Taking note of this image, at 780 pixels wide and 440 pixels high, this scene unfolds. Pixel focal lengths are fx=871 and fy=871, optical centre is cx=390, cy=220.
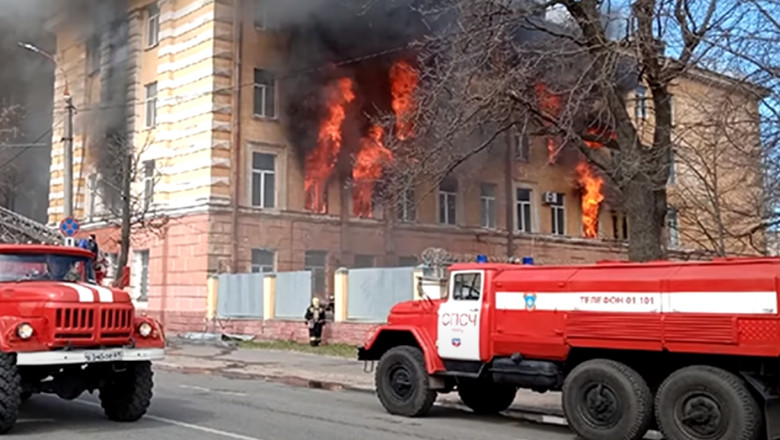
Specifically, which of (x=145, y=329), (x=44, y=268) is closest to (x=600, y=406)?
(x=145, y=329)

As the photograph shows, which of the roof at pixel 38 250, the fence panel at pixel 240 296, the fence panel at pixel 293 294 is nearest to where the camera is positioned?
the roof at pixel 38 250

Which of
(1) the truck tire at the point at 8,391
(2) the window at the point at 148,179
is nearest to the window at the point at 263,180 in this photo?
(2) the window at the point at 148,179

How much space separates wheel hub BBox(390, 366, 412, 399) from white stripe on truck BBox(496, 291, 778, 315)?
1603mm

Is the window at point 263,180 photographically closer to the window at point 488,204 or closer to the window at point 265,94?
the window at point 265,94

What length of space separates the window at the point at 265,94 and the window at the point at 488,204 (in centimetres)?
1072

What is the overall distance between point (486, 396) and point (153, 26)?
23439 mm

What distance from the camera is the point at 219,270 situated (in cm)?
2752

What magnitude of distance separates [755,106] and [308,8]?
58.7 feet

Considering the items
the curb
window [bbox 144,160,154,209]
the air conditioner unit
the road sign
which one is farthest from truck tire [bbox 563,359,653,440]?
the air conditioner unit

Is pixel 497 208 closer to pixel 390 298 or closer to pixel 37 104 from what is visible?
pixel 390 298

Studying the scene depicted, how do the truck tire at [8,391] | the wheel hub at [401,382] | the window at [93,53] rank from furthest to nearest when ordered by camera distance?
the window at [93,53]
the wheel hub at [401,382]
the truck tire at [8,391]

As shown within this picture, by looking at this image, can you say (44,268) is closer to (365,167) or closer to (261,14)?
(261,14)

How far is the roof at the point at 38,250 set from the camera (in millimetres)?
9906

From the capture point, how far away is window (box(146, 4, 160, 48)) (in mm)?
30672
